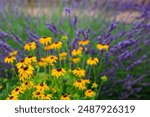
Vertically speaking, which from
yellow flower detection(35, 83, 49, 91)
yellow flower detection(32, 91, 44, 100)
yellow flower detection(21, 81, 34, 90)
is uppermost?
yellow flower detection(21, 81, 34, 90)

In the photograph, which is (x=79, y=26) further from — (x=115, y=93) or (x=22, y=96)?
(x=22, y=96)

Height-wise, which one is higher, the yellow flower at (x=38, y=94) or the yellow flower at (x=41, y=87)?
the yellow flower at (x=41, y=87)

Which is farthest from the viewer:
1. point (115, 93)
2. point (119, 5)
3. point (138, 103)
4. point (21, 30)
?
point (119, 5)

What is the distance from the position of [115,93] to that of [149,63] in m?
0.42

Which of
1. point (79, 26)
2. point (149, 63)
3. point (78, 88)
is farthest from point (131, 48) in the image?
point (78, 88)

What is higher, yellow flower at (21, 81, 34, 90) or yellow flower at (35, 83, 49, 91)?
yellow flower at (21, 81, 34, 90)

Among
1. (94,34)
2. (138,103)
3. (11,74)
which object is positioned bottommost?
(138,103)

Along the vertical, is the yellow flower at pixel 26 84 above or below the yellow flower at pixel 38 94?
above

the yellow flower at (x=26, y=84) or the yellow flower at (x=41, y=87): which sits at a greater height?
the yellow flower at (x=26, y=84)

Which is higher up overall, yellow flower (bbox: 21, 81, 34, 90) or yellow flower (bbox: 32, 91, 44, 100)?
yellow flower (bbox: 21, 81, 34, 90)

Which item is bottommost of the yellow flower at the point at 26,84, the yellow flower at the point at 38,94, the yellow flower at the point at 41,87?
the yellow flower at the point at 38,94

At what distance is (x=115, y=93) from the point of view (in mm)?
3918

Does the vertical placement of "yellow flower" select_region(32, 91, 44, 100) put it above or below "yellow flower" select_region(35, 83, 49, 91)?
below

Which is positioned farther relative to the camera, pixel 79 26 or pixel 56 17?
pixel 56 17
